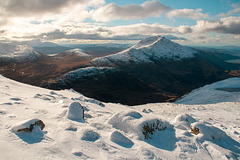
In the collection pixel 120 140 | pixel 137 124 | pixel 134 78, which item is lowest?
pixel 134 78

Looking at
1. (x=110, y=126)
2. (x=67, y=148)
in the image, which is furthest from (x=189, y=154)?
(x=67, y=148)

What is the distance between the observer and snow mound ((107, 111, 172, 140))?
6.13 metres

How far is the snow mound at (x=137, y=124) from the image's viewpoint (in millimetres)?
6129

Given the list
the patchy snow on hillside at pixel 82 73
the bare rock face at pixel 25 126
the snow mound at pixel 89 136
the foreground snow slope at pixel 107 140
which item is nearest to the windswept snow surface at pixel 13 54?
the patchy snow on hillside at pixel 82 73

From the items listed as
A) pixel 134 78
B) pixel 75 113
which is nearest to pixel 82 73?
pixel 134 78

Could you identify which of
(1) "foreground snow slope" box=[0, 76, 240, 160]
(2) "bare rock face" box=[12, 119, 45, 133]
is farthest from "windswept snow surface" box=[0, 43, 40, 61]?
(2) "bare rock face" box=[12, 119, 45, 133]

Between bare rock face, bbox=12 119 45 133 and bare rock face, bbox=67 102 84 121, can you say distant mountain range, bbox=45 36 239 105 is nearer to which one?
bare rock face, bbox=67 102 84 121

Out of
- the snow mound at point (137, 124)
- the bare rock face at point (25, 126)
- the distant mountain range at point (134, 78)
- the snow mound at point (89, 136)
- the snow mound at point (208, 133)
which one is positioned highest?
the bare rock face at point (25, 126)

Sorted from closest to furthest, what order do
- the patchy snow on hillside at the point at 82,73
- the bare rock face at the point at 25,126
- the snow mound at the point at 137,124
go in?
the bare rock face at the point at 25,126, the snow mound at the point at 137,124, the patchy snow on hillside at the point at 82,73

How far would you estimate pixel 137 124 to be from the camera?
630 centimetres

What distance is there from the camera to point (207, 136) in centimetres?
663

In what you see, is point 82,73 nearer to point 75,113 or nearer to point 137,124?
point 75,113

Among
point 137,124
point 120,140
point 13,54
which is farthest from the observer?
point 13,54

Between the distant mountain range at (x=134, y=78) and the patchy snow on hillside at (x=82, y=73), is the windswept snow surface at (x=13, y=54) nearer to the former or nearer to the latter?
the distant mountain range at (x=134, y=78)
